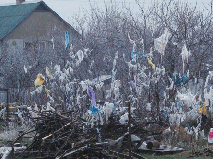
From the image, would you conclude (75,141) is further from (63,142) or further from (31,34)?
(31,34)

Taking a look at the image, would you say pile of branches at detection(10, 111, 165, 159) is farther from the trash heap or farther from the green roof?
the green roof

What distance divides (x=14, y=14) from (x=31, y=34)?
2538 mm

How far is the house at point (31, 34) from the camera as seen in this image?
25734mm

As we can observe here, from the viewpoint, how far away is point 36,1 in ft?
112

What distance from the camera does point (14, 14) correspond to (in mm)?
34562

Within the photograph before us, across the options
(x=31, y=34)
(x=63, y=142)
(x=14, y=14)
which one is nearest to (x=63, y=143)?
(x=63, y=142)

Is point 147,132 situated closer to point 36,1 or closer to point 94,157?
point 94,157

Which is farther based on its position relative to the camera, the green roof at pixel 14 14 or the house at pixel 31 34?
the green roof at pixel 14 14

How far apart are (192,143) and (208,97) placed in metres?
1.22

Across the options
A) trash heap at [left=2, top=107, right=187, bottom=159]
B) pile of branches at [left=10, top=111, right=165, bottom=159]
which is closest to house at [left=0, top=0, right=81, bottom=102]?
trash heap at [left=2, top=107, right=187, bottom=159]

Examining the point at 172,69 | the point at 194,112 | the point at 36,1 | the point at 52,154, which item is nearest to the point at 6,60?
the point at 36,1

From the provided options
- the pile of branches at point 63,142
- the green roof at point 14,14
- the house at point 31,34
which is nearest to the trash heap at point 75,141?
the pile of branches at point 63,142

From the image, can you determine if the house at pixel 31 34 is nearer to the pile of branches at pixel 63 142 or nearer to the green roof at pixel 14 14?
the green roof at pixel 14 14

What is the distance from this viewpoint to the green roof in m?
32.7
